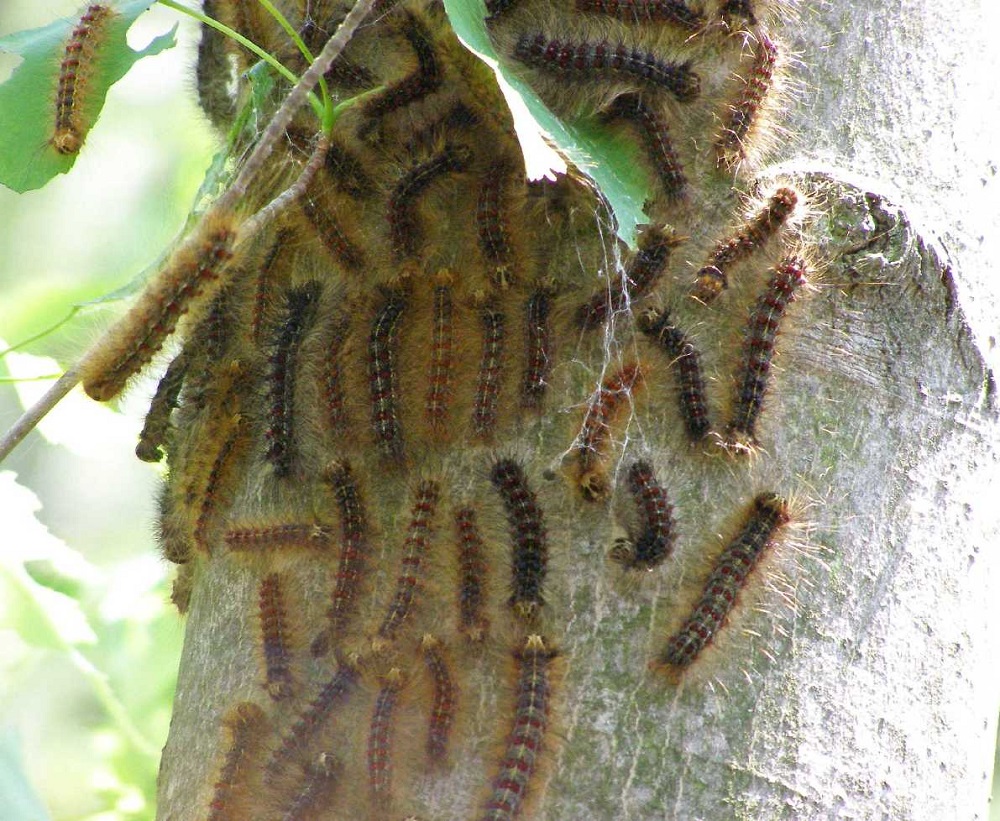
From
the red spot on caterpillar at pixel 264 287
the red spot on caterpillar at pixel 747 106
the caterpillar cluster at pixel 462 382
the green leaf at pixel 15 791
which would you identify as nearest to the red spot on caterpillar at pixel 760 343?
the caterpillar cluster at pixel 462 382

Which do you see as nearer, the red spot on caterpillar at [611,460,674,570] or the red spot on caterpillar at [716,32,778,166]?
the red spot on caterpillar at [611,460,674,570]

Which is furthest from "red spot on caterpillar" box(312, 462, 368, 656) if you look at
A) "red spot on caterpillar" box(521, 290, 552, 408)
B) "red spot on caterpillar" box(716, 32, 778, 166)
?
"red spot on caterpillar" box(716, 32, 778, 166)

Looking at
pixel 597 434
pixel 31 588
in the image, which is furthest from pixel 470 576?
pixel 31 588

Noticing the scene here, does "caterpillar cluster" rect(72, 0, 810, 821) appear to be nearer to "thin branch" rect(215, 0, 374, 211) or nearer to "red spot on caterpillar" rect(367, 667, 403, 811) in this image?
"red spot on caterpillar" rect(367, 667, 403, 811)

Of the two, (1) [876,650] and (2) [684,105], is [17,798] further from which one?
(2) [684,105]

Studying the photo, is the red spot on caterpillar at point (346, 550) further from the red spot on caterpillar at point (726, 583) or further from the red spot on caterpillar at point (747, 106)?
the red spot on caterpillar at point (747, 106)

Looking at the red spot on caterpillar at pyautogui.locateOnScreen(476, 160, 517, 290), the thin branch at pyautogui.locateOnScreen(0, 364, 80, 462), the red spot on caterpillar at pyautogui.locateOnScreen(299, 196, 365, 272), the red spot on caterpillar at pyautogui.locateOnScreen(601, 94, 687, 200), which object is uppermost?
the red spot on caterpillar at pyautogui.locateOnScreen(601, 94, 687, 200)
